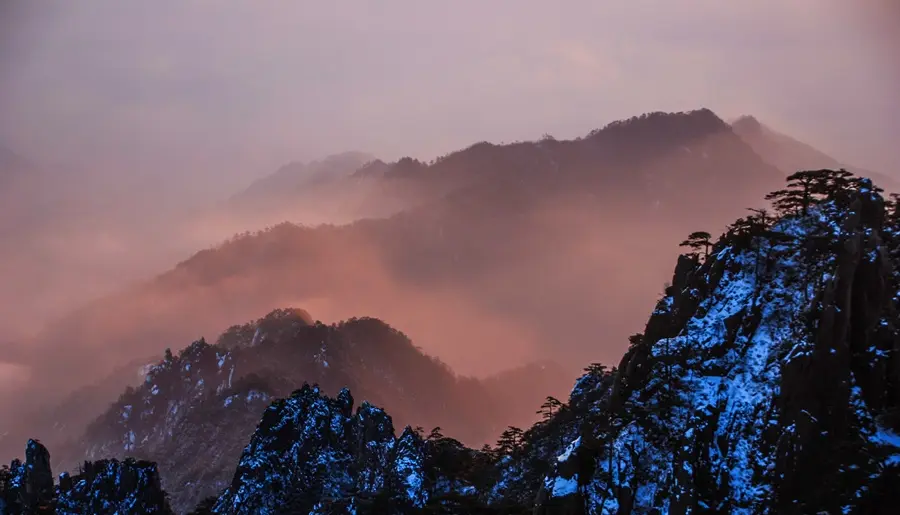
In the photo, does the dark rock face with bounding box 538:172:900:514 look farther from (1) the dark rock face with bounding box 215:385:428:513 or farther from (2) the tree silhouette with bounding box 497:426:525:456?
(2) the tree silhouette with bounding box 497:426:525:456

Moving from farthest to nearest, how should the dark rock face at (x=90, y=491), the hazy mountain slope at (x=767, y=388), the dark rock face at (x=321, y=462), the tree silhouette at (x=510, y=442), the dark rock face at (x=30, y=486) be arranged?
the tree silhouette at (x=510, y=442) → the dark rock face at (x=30, y=486) → the dark rock face at (x=90, y=491) → the dark rock face at (x=321, y=462) → the hazy mountain slope at (x=767, y=388)

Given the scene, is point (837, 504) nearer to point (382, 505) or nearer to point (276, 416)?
point (382, 505)

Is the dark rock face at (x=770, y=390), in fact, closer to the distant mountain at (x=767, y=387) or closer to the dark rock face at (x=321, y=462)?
the distant mountain at (x=767, y=387)

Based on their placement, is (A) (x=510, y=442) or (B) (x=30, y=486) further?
(A) (x=510, y=442)

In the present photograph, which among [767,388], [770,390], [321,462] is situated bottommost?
[770,390]

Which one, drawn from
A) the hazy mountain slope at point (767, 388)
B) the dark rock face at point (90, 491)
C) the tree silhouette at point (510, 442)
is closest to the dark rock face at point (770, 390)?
the hazy mountain slope at point (767, 388)

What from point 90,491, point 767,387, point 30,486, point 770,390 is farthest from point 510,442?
point 30,486

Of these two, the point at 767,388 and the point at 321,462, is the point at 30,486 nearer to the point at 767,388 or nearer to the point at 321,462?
the point at 321,462

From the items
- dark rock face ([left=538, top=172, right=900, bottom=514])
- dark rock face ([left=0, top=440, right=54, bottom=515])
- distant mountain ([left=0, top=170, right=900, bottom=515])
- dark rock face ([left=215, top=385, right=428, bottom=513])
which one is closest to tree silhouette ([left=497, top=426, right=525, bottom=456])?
dark rock face ([left=215, top=385, right=428, bottom=513])

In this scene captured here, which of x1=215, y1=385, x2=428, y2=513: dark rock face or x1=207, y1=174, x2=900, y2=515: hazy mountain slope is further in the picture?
x1=215, y1=385, x2=428, y2=513: dark rock face

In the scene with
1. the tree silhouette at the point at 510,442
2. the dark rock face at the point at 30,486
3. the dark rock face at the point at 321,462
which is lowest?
the dark rock face at the point at 30,486

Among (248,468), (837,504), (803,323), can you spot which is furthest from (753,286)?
(248,468)

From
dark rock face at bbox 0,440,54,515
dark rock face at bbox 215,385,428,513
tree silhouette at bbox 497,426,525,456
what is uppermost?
tree silhouette at bbox 497,426,525,456

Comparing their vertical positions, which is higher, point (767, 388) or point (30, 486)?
point (767, 388)
